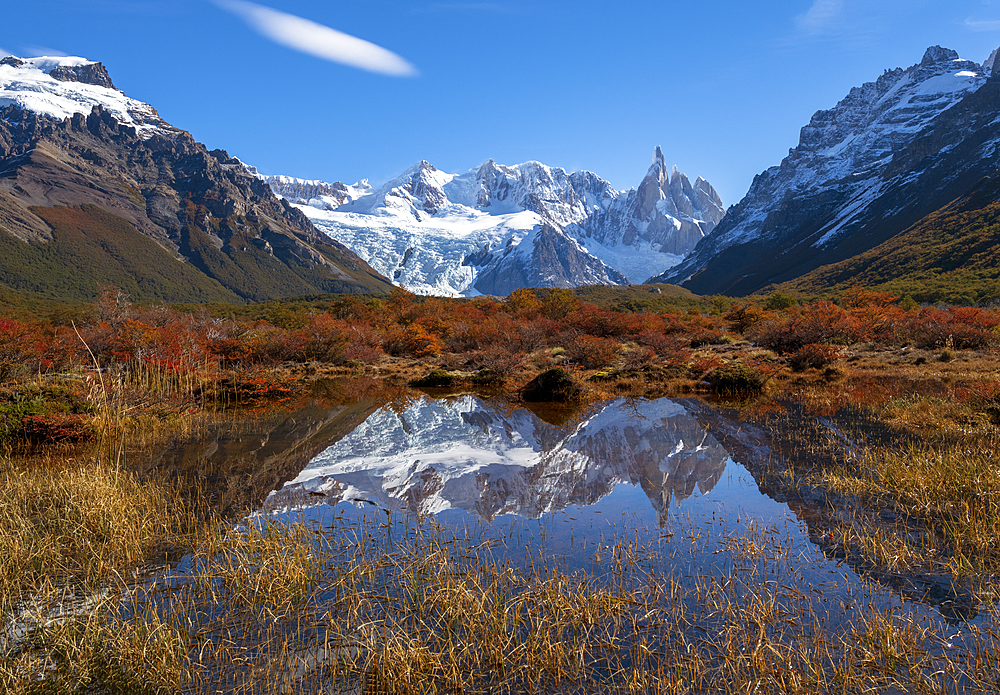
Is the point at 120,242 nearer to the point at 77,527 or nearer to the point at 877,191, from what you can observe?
the point at 77,527

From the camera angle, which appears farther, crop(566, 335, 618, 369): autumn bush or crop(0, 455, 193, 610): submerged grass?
crop(566, 335, 618, 369): autumn bush

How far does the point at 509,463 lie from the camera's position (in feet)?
35.3

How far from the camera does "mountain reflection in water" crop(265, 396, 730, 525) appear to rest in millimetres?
8531

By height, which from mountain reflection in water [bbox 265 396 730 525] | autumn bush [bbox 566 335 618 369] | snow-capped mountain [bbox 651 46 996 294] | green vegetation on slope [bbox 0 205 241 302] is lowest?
mountain reflection in water [bbox 265 396 730 525]

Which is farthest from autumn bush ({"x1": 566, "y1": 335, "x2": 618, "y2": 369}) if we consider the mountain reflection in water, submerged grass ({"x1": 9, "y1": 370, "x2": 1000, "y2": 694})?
submerged grass ({"x1": 9, "y1": 370, "x2": 1000, "y2": 694})

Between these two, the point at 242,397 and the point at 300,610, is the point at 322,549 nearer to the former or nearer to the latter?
the point at 300,610

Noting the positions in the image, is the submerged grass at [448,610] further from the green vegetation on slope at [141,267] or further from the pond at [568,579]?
the green vegetation on slope at [141,267]

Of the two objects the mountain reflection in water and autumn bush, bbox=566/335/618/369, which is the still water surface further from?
autumn bush, bbox=566/335/618/369

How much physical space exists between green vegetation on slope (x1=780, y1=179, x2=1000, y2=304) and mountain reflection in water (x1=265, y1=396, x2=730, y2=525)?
51287mm

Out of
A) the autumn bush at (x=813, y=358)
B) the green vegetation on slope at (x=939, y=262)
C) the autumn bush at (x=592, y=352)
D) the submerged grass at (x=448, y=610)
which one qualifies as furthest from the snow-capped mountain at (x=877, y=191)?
the submerged grass at (x=448, y=610)

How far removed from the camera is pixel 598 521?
289 inches

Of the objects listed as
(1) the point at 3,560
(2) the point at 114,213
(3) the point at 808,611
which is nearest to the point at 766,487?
(3) the point at 808,611

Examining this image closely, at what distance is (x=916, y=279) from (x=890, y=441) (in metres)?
80.4

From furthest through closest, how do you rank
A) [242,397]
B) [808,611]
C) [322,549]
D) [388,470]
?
[242,397] < [388,470] < [322,549] < [808,611]
